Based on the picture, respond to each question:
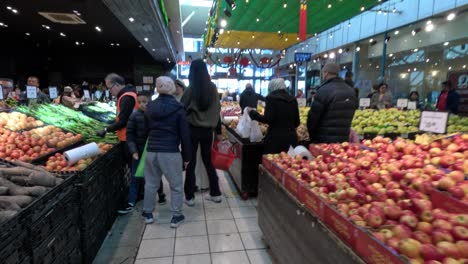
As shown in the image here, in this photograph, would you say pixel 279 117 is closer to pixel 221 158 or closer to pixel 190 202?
pixel 221 158

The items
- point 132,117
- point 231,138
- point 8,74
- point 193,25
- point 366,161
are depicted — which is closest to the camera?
point 366,161

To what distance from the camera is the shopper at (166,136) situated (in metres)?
3.15

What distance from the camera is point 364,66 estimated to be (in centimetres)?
1248

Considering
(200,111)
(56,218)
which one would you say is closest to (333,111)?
(200,111)

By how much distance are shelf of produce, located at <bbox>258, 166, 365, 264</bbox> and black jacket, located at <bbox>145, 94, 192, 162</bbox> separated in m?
0.97

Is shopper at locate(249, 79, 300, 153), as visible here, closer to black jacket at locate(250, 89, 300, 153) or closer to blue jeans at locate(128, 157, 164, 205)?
black jacket at locate(250, 89, 300, 153)

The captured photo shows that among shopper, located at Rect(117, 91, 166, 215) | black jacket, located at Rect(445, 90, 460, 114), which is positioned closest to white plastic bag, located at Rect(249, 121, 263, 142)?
shopper, located at Rect(117, 91, 166, 215)

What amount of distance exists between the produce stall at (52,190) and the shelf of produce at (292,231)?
61.8 inches

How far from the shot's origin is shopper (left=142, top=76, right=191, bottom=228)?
124 inches

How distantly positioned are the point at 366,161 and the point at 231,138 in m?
3.16

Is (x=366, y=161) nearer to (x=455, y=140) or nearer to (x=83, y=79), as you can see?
(x=455, y=140)

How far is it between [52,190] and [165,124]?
4.43 ft

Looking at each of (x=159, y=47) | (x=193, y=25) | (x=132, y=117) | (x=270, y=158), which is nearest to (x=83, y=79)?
(x=159, y=47)

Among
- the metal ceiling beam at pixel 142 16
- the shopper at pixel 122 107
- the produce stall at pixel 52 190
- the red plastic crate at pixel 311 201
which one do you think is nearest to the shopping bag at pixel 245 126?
the shopper at pixel 122 107
